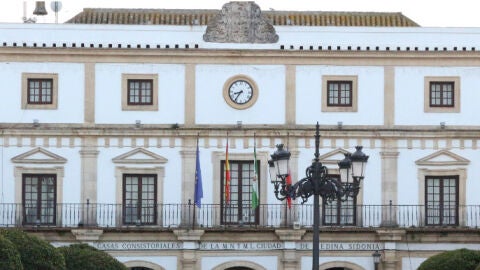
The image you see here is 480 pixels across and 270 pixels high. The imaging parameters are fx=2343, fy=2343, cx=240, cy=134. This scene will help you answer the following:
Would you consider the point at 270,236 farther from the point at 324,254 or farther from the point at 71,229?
the point at 71,229

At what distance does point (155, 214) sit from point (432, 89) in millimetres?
8149

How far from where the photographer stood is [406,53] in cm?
6266

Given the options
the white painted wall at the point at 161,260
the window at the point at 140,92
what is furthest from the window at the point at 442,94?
the white painted wall at the point at 161,260

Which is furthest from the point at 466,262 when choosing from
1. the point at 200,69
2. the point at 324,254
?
the point at 200,69

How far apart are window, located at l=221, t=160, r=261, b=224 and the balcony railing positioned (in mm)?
27

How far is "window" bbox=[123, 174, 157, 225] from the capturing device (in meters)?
62.2

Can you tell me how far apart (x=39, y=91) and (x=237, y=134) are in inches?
212

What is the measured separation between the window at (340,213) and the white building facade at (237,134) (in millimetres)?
38

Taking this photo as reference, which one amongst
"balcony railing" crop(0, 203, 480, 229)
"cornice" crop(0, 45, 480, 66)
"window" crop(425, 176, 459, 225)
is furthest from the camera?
"window" crop(425, 176, 459, 225)

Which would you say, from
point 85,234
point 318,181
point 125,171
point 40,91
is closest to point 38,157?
point 40,91

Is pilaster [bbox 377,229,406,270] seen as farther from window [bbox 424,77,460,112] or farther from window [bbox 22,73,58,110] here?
window [bbox 22,73,58,110]

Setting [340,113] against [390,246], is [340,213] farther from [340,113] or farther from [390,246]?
[340,113]

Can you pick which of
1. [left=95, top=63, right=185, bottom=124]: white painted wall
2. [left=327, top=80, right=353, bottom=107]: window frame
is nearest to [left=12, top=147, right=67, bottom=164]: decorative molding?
[left=95, top=63, right=185, bottom=124]: white painted wall

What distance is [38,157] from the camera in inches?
2445
